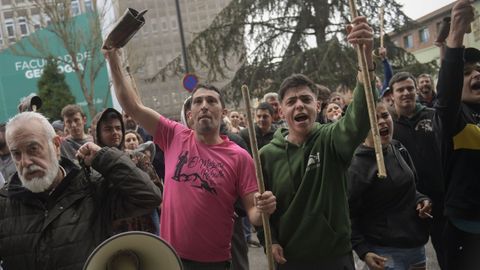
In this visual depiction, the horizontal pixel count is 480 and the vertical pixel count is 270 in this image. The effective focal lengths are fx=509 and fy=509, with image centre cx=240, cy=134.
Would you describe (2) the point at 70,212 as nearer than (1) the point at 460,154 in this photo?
Yes

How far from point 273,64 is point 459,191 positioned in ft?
51.3

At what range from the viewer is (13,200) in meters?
2.71

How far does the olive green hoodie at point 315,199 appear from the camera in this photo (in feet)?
9.87

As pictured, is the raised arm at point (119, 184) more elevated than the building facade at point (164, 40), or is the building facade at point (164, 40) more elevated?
the building facade at point (164, 40)

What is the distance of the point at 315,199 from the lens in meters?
3.04

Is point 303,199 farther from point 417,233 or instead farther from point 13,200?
point 13,200

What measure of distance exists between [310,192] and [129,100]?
4.49 ft

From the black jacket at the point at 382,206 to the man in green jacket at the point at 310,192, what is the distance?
481 millimetres

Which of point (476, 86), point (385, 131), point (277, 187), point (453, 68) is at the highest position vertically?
point (453, 68)

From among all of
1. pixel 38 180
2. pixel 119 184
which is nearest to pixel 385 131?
pixel 119 184

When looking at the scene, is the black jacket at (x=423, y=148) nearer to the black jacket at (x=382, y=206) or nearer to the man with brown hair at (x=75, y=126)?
the black jacket at (x=382, y=206)

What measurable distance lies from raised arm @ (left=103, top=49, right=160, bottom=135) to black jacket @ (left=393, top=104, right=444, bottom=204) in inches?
95.3

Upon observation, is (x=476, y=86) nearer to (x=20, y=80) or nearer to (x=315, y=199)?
(x=315, y=199)

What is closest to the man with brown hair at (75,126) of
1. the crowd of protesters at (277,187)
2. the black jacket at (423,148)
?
the crowd of protesters at (277,187)
